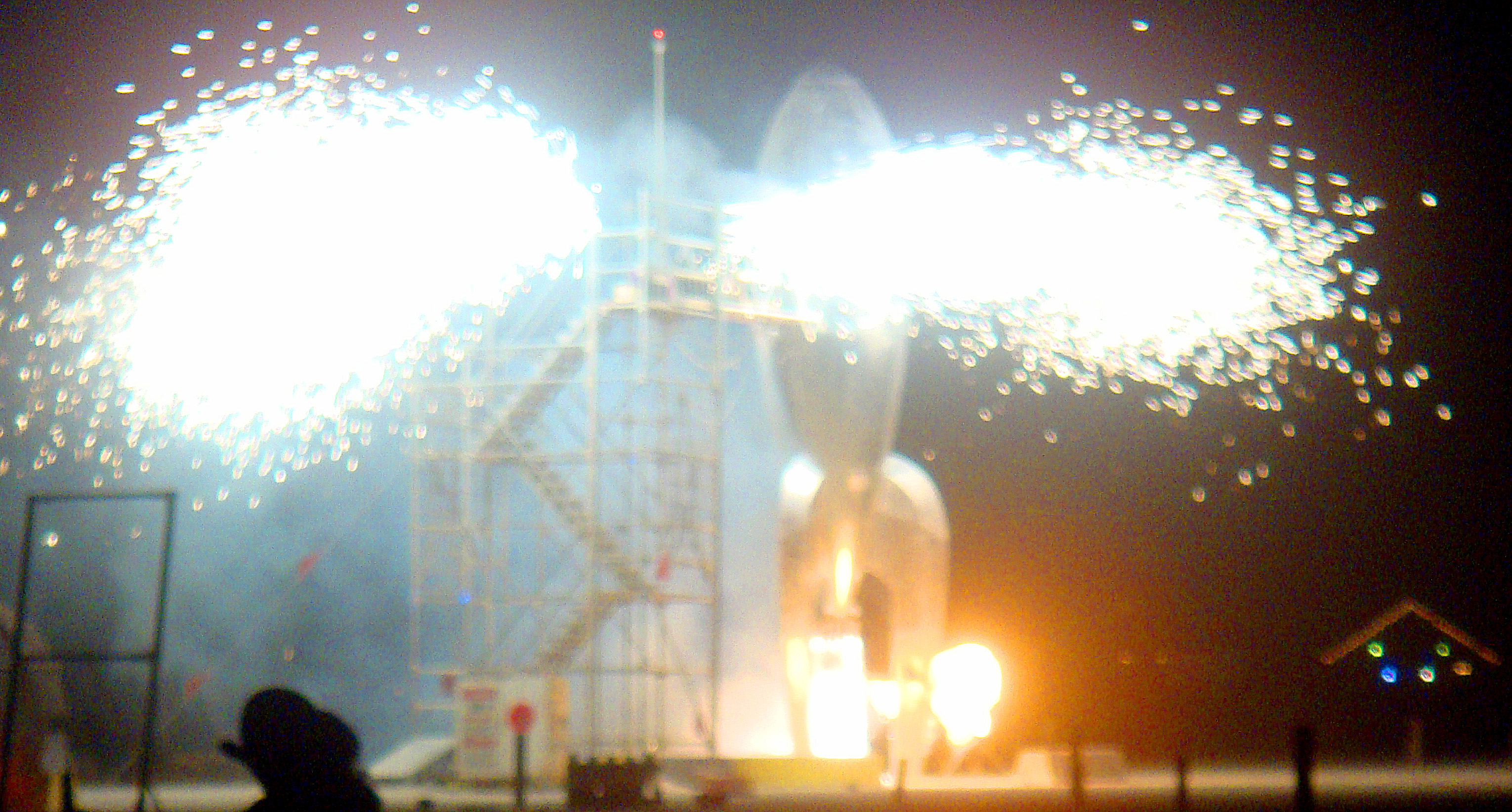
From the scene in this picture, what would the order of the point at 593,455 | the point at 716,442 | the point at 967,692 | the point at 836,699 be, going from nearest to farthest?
the point at 593,455
the point at 716,442
the point at 836,699
the point at 967,692

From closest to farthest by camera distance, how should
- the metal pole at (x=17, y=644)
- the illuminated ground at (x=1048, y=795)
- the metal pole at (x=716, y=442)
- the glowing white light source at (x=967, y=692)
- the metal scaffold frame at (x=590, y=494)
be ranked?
the metal pole at (x=17, y=644) < the illuminated ground at (x=1048, y=795) < the metal scaffold frame at (x=590, y=494) < the metal pole at (x=716, y=442) < the glowing white light source at (x=967, y=692)

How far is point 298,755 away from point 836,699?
27.0 m

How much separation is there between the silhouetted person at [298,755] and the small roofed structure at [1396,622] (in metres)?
38.5

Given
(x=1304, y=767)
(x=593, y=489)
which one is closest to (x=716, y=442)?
(x=593, y=489)

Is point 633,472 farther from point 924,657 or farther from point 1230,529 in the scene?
point 1230,529

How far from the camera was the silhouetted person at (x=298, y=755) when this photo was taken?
5.88 metres

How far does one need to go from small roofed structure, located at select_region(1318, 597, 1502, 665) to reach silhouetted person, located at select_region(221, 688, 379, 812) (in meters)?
38.5

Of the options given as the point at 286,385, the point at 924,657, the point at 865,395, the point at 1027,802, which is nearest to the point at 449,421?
the point at 286,385

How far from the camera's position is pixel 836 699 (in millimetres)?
32281

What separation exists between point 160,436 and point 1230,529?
27289mm

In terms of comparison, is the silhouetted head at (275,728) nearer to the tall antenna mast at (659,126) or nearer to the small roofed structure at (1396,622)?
the tall antenna mast at (659,126)

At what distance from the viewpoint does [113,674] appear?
36531mm

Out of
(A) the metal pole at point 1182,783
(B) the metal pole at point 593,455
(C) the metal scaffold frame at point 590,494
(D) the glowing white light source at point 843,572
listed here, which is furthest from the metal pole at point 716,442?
(A) the metal pole at point 1182,783

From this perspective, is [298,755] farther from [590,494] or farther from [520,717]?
[590,494]
